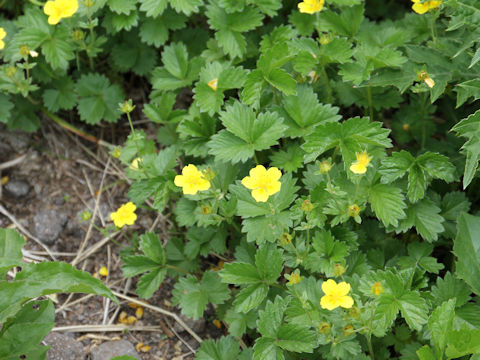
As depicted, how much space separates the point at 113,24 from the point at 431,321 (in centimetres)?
204

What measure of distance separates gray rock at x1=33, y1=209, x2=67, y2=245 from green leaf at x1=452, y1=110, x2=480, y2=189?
199 cm

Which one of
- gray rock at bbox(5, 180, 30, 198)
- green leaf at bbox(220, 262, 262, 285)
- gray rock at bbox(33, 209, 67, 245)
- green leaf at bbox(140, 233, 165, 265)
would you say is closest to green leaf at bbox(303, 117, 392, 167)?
green leaf at bbox(220, 262, 262, 285)

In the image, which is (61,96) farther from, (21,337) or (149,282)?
(21,337)

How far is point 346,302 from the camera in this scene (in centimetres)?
181

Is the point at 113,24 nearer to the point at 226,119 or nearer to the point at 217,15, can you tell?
the point at 217,15

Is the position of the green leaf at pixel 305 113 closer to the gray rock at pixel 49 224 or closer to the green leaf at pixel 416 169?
the green leaf at pixel 416 169

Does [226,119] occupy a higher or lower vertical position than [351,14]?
lower

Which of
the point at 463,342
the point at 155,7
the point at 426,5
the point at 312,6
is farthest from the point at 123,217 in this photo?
the point at 426,5

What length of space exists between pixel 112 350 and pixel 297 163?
1161 millimetres

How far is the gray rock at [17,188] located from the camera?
2959 mm

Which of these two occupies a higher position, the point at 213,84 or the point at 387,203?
the point at 213,84

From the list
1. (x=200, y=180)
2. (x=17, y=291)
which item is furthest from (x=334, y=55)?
(x=17, y=291)

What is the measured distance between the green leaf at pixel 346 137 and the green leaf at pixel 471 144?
0.28m

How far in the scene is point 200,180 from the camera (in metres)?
2.17
